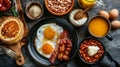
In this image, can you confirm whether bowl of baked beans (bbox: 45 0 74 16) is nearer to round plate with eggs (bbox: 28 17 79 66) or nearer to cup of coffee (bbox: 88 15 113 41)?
round plate with eggs (bbox: 28 17 79 66)

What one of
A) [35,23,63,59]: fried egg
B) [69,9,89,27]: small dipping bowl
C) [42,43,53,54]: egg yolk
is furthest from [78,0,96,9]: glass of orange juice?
[42,43,53,54]: egg yolk

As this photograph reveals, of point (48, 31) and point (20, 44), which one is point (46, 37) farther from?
point (20, 44)

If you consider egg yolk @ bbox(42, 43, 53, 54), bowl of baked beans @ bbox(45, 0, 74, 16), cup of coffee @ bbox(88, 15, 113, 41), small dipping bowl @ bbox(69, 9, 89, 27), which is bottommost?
egg yolk @ bbox(42, 43, 53, 54)

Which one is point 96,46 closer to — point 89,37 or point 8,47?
point 89,37

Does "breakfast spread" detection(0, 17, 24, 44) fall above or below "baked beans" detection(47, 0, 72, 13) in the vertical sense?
below

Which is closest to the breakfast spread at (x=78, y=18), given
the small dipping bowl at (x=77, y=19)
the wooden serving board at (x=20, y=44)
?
the small dipping bowl at (x=77, y=19)

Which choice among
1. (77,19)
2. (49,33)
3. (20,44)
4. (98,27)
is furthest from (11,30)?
(98,27)

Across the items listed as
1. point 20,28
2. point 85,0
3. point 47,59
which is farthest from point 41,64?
point 85,0
